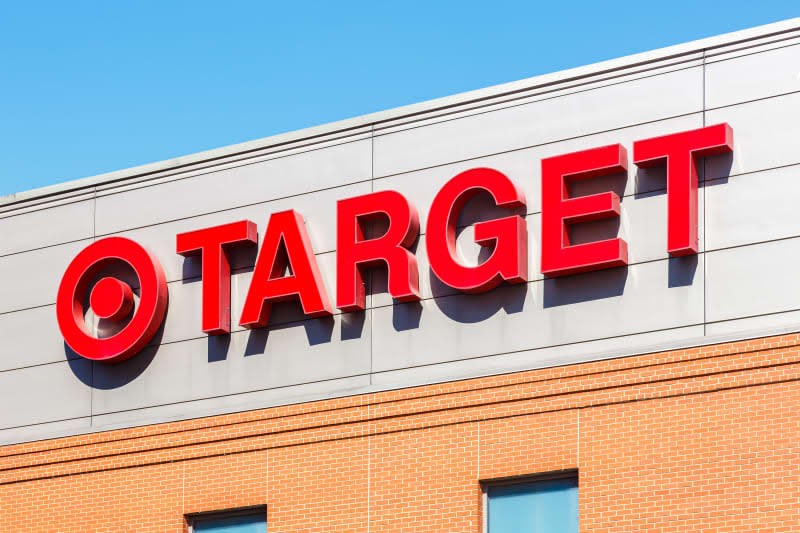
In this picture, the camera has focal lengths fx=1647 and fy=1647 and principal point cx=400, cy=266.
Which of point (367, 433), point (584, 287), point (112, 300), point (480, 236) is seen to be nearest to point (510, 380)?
point (584, 287)

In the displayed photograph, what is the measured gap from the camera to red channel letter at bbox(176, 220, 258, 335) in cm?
3052

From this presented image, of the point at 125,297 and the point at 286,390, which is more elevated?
the point at 125,297

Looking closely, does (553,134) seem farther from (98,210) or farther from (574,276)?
(98,210)

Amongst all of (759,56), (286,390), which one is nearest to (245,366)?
(286,390)

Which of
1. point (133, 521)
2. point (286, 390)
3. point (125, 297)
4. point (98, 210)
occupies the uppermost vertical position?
point (98, 210)

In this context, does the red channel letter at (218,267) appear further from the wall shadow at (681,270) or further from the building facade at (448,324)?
the wall shadow at (681,270)

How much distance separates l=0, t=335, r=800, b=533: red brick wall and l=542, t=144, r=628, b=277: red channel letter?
1.77 meters

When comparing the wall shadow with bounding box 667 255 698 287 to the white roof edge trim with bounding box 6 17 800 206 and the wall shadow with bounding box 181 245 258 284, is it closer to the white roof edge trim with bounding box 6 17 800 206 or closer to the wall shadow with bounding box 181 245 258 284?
the white roof edge trim with bounding box 6 17 800 206

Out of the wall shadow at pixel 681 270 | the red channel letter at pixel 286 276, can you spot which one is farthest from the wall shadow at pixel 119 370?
the wall shadow at pixel 681 270

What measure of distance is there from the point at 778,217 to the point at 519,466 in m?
5.78

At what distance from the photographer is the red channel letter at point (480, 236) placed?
2792 cm

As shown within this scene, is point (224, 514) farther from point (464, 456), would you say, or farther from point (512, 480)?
point (512, 480)

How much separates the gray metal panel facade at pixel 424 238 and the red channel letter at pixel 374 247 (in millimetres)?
272

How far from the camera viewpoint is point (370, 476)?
28.2 metres
